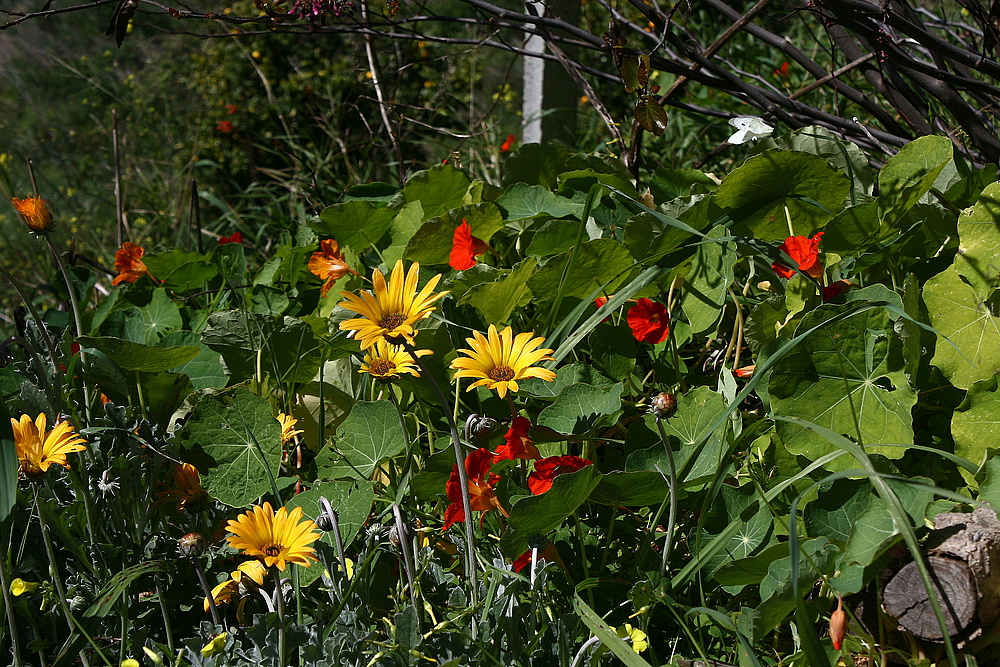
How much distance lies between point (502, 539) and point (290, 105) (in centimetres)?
462

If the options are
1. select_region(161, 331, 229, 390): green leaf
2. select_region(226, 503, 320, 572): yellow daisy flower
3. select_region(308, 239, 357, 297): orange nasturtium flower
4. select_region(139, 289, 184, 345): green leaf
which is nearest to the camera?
select_region(226, 503, 320, 572): yellow daisy flower

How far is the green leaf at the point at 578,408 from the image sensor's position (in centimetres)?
113

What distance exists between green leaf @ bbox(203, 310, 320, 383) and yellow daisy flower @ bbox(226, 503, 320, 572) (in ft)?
1.82

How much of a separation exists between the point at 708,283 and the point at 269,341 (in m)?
0.84

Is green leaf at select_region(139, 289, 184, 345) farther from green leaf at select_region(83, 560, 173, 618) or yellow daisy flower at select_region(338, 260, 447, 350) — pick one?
yellow daisy flower at select_region(338, 260, 447, 350)

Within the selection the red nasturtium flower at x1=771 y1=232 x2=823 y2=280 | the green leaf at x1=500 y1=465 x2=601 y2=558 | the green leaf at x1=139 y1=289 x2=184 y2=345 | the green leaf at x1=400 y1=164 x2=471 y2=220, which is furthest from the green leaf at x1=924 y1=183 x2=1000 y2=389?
the green leaf at x1=139 y1=289 x2=184 y2=345

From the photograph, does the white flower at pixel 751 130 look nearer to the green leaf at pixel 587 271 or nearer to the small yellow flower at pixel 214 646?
the green leaf at pixel 587 271

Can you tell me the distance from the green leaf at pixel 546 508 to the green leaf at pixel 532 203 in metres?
0.77

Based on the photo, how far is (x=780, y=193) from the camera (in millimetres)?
1343

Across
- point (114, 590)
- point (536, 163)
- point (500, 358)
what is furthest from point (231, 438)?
point (536, 163)

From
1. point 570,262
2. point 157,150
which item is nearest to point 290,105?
point 157,150

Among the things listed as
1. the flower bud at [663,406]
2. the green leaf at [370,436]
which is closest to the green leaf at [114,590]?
the green leaf at [370,436]

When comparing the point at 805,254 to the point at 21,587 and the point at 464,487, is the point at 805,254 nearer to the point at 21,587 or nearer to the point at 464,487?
the point at 464,487

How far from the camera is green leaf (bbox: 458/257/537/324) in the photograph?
1.29 m
